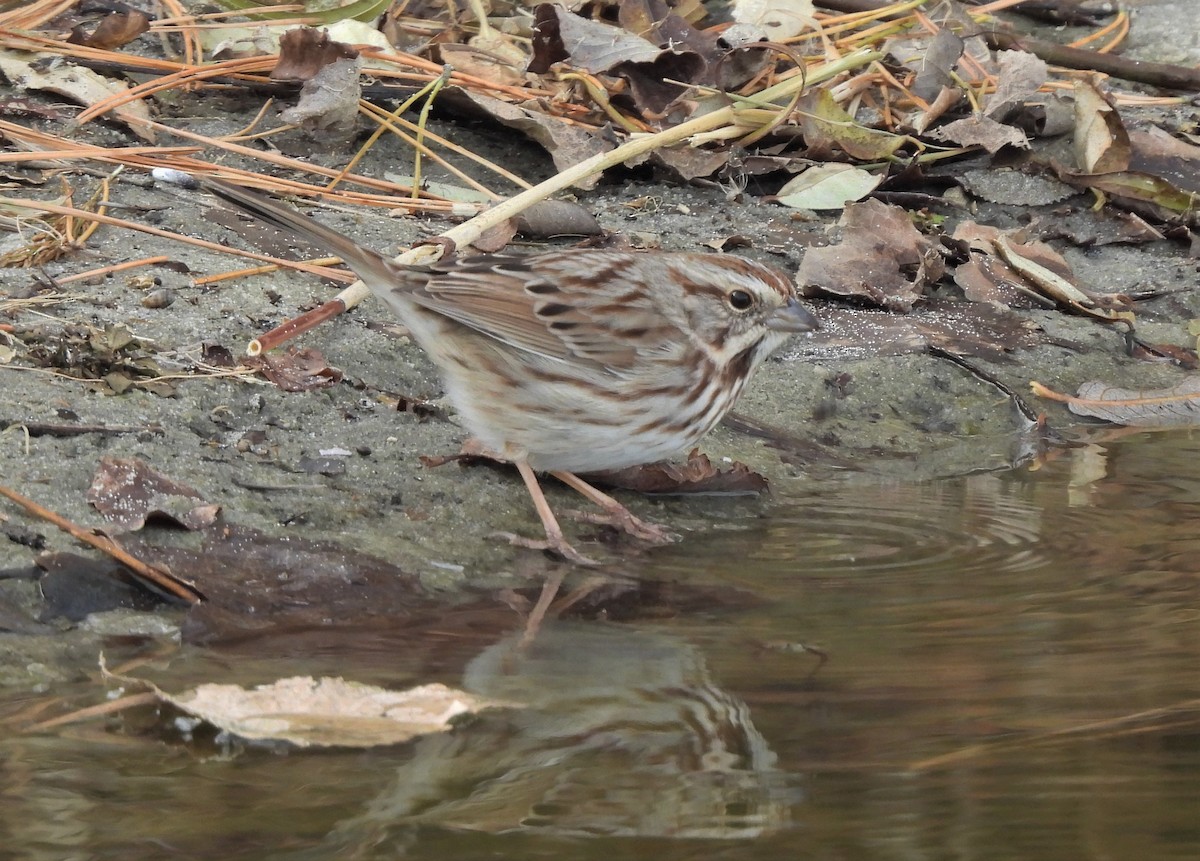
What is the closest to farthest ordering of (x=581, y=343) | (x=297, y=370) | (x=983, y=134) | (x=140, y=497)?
(x=140, y=497), (x=581, y=343), (x=297, y=370), (x=983, y=134)

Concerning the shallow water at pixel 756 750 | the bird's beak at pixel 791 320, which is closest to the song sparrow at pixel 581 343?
the bird's beak at pixel 791 320

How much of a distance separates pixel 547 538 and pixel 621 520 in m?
0.23

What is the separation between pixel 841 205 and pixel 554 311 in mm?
2266

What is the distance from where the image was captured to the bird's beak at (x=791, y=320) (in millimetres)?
4383

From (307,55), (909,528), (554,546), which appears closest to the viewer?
(554,546)

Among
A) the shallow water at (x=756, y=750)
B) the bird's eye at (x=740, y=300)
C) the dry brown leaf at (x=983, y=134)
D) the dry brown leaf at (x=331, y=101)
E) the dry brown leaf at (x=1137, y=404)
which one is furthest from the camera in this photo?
the dry brown leaf at (x=983, y=134)

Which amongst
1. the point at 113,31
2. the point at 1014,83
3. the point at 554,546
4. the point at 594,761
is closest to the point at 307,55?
the point at 113,31

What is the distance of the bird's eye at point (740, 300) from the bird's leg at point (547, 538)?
76 cm

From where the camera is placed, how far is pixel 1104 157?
254 inches

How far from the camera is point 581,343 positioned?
420cm

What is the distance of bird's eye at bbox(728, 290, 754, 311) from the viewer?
4.38 metres

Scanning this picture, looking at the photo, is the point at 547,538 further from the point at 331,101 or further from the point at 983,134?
the point at 983,134

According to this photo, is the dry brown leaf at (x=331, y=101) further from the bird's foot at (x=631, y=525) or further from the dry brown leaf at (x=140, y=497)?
the dry brown leaf at (x=140, y=497)

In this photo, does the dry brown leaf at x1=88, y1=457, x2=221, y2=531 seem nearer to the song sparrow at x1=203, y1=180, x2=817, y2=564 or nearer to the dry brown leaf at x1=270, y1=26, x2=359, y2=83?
the song sparrow at x1=203, y1=180, x2=817, y2=564
